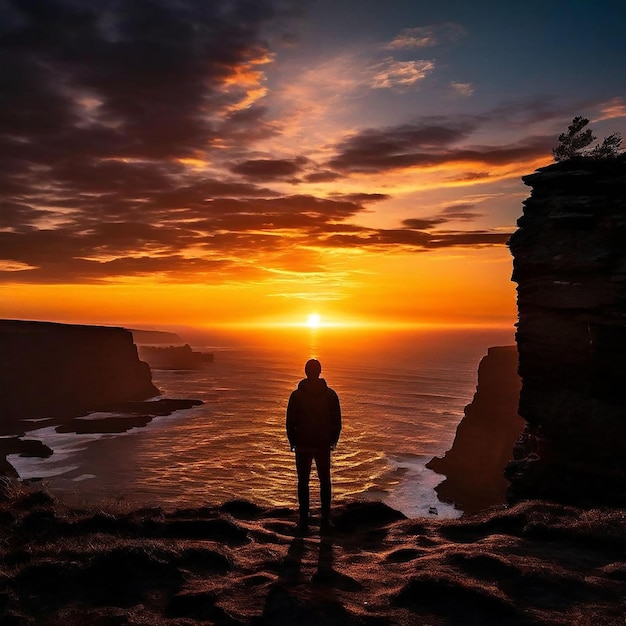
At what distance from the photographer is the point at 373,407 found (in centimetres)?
9850

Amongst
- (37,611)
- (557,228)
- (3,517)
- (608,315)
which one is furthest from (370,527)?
(557,228)

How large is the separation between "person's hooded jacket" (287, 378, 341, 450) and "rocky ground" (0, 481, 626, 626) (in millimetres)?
1766

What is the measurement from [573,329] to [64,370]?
97640 millimetres

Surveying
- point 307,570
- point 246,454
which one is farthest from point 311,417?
point 246,454

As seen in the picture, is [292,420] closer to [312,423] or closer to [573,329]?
[312,423]

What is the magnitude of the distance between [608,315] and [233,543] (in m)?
12.5

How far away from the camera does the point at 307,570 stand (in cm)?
734

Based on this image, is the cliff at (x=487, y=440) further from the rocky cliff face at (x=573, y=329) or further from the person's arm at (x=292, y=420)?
the person's arm at (x=292, y=420)

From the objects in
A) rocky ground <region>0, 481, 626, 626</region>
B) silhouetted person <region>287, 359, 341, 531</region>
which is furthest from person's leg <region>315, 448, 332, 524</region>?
rocky ground <region>0, 481, 626, 626</region>

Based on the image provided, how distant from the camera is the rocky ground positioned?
6027 mm

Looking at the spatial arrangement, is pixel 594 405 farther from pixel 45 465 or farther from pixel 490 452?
pixel 45 465

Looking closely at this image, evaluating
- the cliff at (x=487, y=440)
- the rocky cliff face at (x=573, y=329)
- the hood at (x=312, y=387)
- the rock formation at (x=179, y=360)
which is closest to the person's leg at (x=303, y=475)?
the hood at (x=312, y=387)

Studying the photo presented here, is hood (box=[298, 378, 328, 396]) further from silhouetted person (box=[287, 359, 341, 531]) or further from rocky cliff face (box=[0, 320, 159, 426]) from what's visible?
rocky cliff face (box=[0, 320, 159, 426])

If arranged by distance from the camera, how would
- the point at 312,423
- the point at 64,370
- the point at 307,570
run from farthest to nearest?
the point at 64,370
the point at 312,423
the point at 307,570
